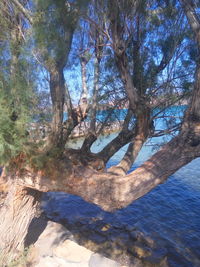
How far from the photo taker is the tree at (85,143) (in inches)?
85.3

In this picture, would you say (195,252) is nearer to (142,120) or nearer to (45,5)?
(142,120)

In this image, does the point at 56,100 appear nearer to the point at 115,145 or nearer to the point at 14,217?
the point at 115,145

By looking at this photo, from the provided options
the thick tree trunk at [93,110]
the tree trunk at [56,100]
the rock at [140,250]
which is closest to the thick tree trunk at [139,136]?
the thick tree trunk at [93,110]

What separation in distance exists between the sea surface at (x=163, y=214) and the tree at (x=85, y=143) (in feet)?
3.85

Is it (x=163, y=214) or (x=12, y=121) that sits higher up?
(x=12, y=121)

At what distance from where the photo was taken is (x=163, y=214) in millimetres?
6504

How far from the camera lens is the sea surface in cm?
467

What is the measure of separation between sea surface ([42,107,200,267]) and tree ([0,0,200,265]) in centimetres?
117

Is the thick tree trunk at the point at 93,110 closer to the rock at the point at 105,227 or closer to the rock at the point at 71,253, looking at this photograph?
the rock at the point at 71,253

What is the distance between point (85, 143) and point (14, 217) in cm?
150

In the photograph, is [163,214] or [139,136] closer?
[139,136]

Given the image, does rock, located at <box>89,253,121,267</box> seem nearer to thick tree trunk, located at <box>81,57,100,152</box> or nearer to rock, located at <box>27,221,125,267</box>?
rock, located at <box>27,221,125,267</box>

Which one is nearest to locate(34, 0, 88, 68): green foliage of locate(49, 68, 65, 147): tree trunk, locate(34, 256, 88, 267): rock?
locate(49, 68, 65, 147): tree trunk

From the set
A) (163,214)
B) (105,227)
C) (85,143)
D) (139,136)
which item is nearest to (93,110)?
(85,143)
